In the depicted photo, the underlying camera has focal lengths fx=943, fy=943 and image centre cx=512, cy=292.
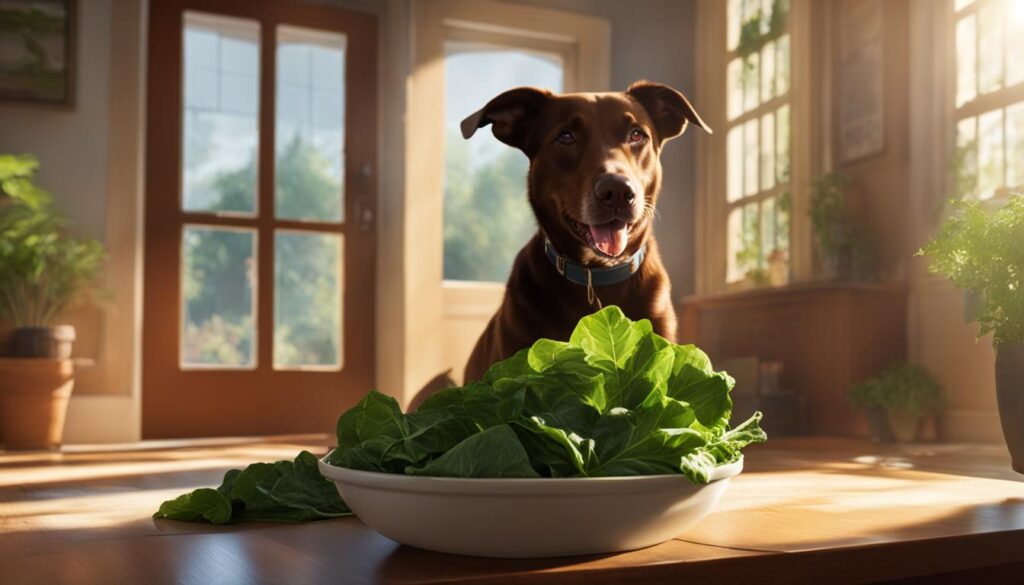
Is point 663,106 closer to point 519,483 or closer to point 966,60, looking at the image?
point 519,483

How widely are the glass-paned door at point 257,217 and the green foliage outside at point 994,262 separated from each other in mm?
3508

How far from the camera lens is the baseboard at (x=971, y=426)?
3.47 meters

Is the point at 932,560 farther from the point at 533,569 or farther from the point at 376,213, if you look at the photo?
the point at 376,213

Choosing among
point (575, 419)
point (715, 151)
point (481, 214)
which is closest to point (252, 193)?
point (481, 214)

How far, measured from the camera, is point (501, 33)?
4.99 metres

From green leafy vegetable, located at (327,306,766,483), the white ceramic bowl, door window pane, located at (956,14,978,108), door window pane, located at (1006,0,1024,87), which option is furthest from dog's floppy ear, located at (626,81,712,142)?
door window pane, located at (956,14,978,108)

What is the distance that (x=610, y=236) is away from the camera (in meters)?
1.57

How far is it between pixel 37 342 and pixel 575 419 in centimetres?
354

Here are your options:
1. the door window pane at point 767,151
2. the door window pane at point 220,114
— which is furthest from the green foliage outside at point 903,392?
the door window pane at point 220,114

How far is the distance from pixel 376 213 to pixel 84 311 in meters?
1.40

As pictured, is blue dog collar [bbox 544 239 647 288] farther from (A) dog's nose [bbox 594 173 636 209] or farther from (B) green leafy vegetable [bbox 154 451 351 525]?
(B) green leafy vegetable [bbox 154 451 351 525]

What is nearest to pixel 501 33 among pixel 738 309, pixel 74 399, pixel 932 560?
pixel 738 309

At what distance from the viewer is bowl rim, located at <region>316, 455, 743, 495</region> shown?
2.08 ft

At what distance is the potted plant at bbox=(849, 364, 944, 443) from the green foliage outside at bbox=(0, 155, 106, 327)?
10.4 ft
